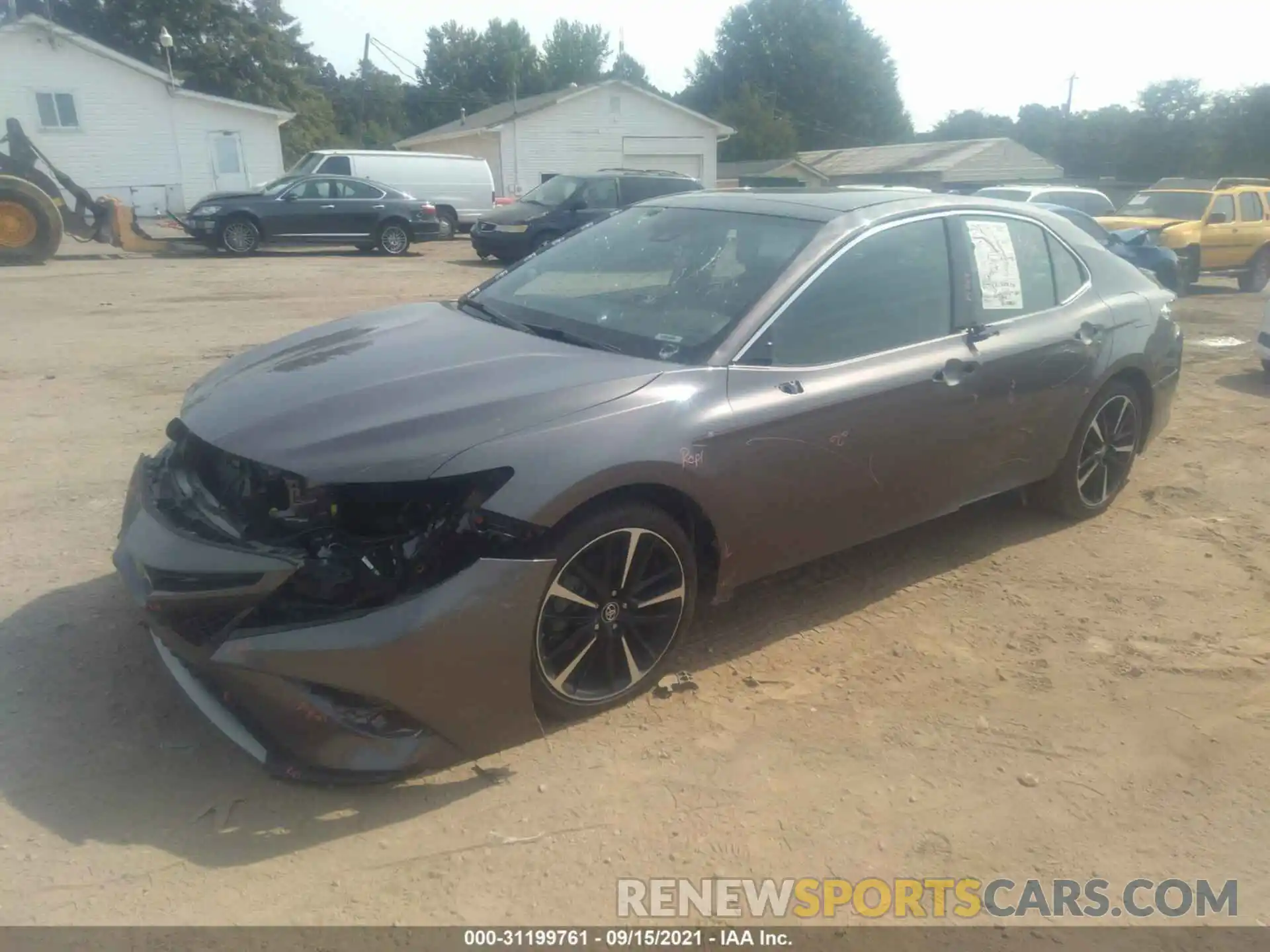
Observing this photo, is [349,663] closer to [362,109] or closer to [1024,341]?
[1024,341]

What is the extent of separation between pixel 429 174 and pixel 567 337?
22.2 meters

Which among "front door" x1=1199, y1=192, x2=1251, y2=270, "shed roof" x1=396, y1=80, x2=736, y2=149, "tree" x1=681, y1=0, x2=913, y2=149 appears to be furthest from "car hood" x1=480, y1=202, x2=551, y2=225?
"tree" x1=681, y1=0, x2=913, y2=149

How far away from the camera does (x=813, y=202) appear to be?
13.9 feet

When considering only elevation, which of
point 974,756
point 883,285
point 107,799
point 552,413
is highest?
point 883,285

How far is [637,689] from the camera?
337 centimetres

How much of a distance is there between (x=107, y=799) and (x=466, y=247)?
21.0 meters

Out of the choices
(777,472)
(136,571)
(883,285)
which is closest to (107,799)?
(136,571)

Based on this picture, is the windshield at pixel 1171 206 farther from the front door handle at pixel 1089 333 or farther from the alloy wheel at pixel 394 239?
the alloy wheel at pixel 394 239

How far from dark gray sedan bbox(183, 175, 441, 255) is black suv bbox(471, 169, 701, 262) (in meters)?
3.20

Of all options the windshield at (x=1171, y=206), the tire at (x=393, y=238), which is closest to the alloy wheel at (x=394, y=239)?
the tire at (x=393, y=238)

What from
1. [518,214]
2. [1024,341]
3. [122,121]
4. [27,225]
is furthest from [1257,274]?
[122,121]

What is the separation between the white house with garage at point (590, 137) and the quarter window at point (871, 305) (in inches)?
1261

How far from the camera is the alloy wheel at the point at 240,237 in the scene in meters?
18.5

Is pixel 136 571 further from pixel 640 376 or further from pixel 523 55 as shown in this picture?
pixel 523 55
